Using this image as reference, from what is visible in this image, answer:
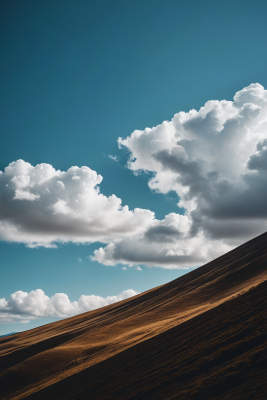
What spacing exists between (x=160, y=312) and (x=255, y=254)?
83.8ft

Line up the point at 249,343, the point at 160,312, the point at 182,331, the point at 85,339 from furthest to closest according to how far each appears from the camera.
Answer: the point at 160,312
the point at 85,339
the point at 182,331
the point at 249,343

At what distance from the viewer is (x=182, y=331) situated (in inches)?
851

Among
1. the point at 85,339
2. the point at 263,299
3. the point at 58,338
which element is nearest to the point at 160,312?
the point at 85,339

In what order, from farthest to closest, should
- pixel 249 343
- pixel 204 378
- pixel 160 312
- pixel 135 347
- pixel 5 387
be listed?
pixel 160 312 → pixel 5 387 → pixel 135 347 → pixel 249 343 → pixel 204 378

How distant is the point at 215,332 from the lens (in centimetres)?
1717

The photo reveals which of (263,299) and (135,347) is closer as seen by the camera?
(263,299)

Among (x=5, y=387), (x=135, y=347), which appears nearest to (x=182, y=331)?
(x=135, y=347)

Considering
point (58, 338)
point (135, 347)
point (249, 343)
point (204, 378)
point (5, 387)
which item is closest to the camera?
point (204, 378)

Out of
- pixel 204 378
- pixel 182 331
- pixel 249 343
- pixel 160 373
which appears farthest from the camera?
pixel 182 331

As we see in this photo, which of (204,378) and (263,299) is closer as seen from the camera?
(204,378)

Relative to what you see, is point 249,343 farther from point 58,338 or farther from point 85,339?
point 58,338

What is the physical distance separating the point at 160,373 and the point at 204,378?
3.44m

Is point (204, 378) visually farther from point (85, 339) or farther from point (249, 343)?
point (85, 339)

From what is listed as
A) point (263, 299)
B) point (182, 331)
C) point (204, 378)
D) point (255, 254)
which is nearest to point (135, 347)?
point (182, 331)
